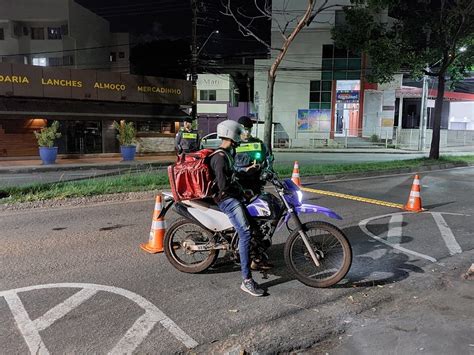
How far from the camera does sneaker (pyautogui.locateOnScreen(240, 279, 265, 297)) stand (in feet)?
15.3

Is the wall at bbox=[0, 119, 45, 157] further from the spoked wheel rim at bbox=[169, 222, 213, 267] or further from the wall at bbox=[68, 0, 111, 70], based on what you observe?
the spoked wheel rim at bbox=[169, 222, 213, 267]

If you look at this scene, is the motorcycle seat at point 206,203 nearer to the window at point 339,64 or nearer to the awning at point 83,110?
the awning at point 83,110

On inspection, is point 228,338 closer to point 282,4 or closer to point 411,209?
point 411,209

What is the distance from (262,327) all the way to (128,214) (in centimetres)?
525

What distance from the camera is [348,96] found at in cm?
3956

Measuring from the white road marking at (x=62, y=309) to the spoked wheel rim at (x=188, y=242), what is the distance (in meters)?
1.12

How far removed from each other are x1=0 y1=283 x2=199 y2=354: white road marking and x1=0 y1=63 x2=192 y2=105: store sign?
2068 cm

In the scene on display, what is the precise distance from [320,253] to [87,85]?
22368 mm

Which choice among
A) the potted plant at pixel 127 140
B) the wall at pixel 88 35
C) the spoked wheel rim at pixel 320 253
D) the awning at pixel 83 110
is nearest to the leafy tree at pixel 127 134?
the potted plant at pixel 127 140

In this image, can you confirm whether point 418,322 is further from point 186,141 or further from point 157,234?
point 186,141

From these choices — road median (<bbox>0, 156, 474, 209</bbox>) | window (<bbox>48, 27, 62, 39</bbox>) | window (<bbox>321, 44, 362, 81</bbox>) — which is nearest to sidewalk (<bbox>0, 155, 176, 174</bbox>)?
road median (<bbox>0, 156, 474, 209</bbox>)

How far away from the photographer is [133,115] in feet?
84.4

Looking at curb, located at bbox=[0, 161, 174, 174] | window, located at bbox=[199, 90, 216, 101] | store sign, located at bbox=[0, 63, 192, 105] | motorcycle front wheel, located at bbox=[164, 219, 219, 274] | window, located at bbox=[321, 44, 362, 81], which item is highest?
window, located at bbox=[321, 44, 362, 81]

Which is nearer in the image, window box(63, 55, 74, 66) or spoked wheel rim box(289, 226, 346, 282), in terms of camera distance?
spoked wheel rim box(289, 226, 346, 282)
